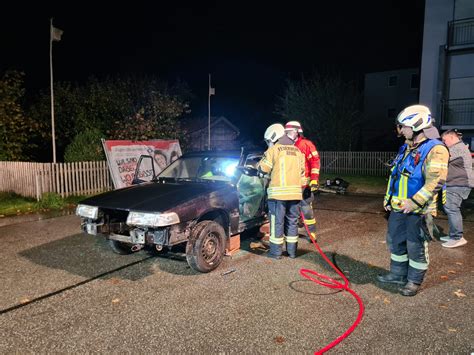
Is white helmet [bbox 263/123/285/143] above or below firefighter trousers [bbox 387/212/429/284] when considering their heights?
above

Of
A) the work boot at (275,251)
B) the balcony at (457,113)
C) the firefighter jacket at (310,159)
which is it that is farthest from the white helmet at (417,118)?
the balcony at (457,113)

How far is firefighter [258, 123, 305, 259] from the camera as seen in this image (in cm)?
507

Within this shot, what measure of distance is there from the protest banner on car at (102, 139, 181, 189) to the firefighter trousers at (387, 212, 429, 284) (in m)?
8.04

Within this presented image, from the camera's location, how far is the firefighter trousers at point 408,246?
158 inches

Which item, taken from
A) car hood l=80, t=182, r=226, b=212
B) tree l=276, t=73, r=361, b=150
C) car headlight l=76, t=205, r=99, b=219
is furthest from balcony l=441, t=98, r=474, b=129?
car headlight l=76, t=205, r=99, b=219

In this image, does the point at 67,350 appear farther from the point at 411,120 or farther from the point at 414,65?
the point at 414,65

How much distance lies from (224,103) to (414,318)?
5375 cm

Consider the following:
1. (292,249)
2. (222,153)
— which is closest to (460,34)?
(222,153)

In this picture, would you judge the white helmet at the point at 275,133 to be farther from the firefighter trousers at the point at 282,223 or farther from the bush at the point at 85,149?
the bush at the point at 85,149

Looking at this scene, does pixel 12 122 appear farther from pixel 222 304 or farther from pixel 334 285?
pixel 334 285

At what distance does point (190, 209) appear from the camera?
4527 millimetres

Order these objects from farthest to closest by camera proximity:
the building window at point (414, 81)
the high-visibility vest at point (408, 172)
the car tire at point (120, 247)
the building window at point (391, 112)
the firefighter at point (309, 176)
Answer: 1. the building window at point (391, 112)
2. the building window at point (414, 81)
3. the firefighter at point (309, 176)
4. the car tire at point (120, 247)
5. the high-visibility vest at point (408, 172)

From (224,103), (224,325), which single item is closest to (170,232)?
(224,325)

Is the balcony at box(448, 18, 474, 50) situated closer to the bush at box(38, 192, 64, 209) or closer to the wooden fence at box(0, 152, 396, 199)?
the wooden fence at box(0, 152, 396, 199)
